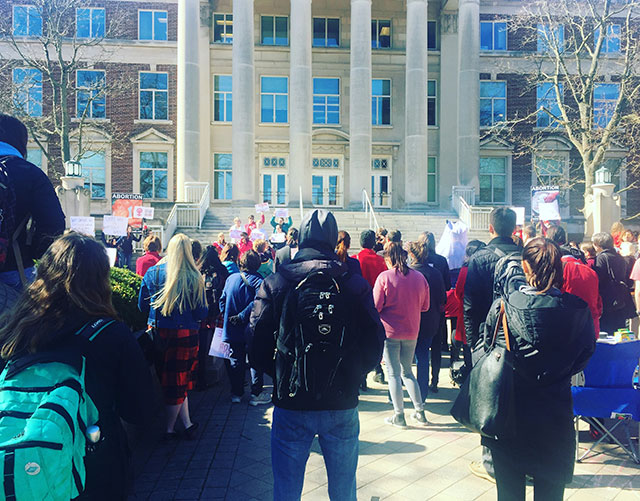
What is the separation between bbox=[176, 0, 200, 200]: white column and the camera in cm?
2619

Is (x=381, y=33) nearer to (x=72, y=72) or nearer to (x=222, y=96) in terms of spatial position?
(x=222, y=96)

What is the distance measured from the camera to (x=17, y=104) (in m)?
27.4

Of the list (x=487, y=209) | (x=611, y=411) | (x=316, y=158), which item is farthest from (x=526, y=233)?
(x=316, y=158)

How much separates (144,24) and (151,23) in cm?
41

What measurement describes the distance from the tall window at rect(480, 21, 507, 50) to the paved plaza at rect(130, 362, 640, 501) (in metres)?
30.9

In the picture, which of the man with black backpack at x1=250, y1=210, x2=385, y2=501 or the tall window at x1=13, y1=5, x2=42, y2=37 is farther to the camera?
the tall window at x1=13, y1=5, x2=42, y2=37

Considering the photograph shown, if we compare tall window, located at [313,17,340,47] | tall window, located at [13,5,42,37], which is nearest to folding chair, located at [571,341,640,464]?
tall window, located at [313,17,340,47]

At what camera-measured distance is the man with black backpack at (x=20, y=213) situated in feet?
10.0

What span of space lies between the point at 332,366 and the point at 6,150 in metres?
2.35

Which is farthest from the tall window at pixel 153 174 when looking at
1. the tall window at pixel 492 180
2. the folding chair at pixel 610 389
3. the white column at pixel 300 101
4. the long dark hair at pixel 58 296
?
the long dark hair at pixel 58 296

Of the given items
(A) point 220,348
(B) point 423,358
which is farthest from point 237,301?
(B) point 423,358

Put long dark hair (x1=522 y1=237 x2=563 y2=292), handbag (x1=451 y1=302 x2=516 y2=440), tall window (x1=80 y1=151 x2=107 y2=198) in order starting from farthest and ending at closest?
1. tall window (x1=80 y1=151 x2=107 y2=198)
2. long dark hair (x1=522 y1=237 x2=563 y2=292)
3. handbag (x1=451 y1=302 x2=516 y2=440)

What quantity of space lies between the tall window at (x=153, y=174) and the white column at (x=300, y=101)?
1019 centimetres

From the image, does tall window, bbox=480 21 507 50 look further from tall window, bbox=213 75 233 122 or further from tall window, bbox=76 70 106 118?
tall window, bbox=76 70 106 118
